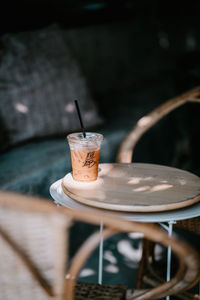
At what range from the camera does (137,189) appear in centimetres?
131

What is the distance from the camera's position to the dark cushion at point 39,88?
241 cm

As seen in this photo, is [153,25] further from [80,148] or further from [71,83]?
[80,148]

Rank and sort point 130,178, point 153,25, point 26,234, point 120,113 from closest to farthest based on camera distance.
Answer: point 26,234 < point 130,178 < point 120,113 < point 153,25

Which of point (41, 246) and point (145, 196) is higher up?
point (41, 246)

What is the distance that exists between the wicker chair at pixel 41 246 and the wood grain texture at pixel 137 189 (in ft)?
1.10

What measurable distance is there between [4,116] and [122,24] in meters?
1.96

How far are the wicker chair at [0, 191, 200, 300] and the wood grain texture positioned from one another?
13.2 inches

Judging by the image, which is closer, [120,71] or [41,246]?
[41,246]

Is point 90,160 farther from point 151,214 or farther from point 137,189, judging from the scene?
point 151,214

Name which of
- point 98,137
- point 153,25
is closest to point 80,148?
point 98,137

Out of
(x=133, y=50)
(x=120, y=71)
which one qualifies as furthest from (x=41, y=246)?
(x=133, y=50)

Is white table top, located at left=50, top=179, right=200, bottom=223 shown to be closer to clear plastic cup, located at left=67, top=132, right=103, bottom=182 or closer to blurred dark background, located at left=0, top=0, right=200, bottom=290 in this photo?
clear plastic cup, located at left=67, top=132, right=103, bottom=182

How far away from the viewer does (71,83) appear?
106 inches

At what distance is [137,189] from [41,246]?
0.59m
